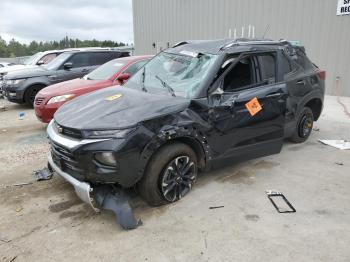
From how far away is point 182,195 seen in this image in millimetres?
3895

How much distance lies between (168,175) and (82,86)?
13.3 feet

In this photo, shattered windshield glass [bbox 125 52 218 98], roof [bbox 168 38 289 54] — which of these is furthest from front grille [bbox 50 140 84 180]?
roof [bbox 168 38 289 54]

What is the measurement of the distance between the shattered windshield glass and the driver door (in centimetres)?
26

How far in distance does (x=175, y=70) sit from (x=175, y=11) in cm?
1161

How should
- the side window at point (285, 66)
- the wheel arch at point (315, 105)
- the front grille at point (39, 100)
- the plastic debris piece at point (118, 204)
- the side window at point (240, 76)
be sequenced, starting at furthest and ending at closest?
the front grille at point (39, 100)
the wheel arch at point (315, 105)
the side window at point (285, 66)
the side window at point (240, 76)
the plastic debris piece at point (118, 204)

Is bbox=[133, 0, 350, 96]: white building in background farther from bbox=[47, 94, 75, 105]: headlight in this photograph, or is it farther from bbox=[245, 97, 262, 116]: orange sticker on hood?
bbox=[47, 94, 75, 105]: headlight

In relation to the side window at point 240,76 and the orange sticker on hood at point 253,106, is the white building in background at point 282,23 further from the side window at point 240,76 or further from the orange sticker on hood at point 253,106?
the orange sticker on hood at point 253,106

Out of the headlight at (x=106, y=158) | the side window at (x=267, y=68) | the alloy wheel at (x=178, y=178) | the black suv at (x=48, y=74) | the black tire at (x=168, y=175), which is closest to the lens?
the headlight at (x=106, y=158)

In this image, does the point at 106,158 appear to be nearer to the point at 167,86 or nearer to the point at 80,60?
the point at 167,86

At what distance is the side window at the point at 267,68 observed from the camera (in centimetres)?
451

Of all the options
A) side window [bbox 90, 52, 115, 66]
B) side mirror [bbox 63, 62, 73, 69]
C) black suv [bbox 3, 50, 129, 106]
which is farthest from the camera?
side window [bbox 90, 52, 115, 66]

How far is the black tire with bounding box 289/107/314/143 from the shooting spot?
5.66 metres

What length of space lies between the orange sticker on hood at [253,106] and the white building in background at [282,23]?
22.5 ft

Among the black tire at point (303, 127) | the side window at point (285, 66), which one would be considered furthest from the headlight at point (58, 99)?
the black tire at point (303, 127)
